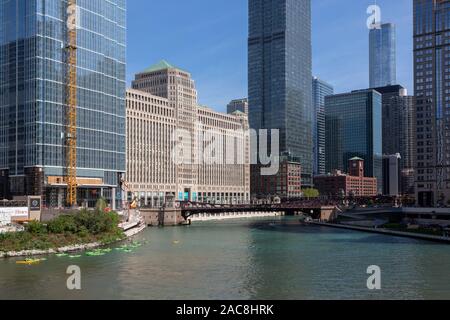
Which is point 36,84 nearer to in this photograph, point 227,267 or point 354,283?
point 227,267

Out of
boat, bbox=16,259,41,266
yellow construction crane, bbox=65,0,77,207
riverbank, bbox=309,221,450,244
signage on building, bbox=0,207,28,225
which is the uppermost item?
yellow construction crane, bbox=65,0,77,207

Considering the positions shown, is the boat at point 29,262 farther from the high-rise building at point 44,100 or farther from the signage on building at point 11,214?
the high-rise building at point 44,100

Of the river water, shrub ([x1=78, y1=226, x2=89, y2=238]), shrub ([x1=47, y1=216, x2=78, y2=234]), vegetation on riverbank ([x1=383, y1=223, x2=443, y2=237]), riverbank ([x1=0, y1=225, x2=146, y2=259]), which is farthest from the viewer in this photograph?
vegetation on riverbank ([x1=383, y1=223, x2=443, y2=237])

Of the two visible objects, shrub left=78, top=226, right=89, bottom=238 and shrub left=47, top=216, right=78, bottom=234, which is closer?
shrub left=47, top=216, right=78, bottom=234

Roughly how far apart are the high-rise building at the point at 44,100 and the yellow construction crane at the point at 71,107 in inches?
54.4

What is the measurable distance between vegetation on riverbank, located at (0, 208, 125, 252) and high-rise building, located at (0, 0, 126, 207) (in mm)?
55162

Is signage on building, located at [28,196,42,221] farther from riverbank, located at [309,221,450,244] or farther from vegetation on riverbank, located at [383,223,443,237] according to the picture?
vegetation on riverbank, located at [383,223,443,237]

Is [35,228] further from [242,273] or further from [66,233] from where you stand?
[242,273]

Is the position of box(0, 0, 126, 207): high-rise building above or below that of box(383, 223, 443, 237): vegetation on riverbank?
above

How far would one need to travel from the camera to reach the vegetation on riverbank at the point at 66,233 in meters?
93.4

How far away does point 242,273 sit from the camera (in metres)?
74.1

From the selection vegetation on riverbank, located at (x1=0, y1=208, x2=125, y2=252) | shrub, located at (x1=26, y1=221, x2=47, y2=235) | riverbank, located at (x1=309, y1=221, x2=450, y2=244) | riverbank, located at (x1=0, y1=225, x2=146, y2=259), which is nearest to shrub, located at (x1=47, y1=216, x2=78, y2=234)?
vegetation on riverbank, located at (x1=0, y1=208, x2=125, y2=252)

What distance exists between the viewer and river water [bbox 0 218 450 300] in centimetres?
6066

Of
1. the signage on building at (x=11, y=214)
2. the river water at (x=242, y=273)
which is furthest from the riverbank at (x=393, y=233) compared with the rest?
the signage on building at (x=11, y=214)
